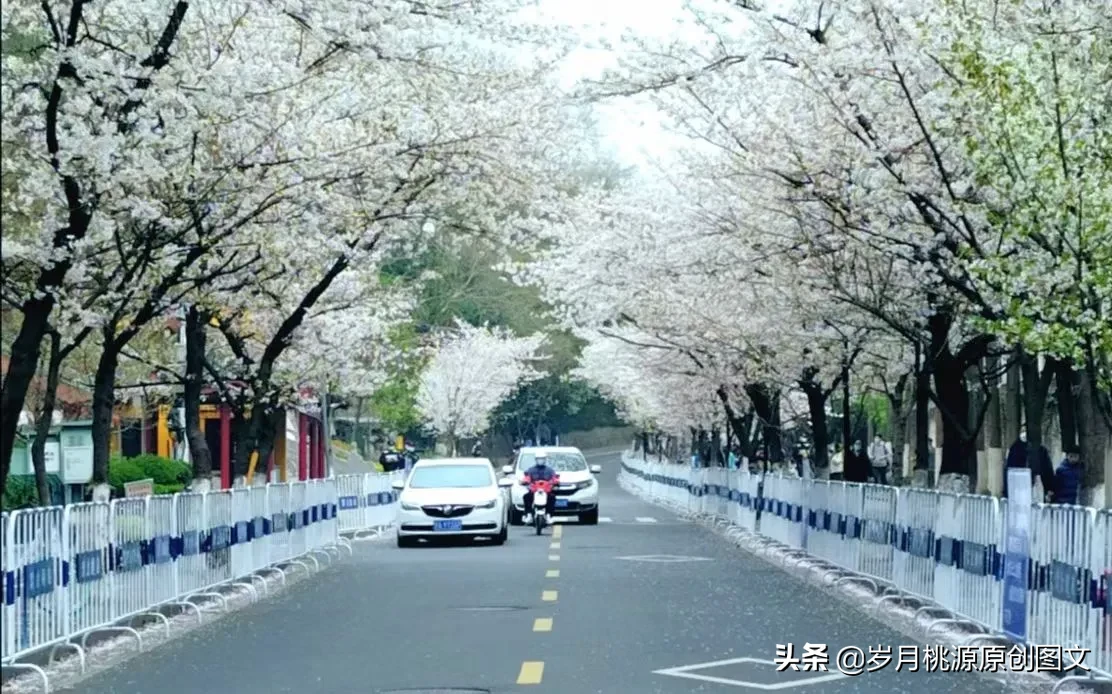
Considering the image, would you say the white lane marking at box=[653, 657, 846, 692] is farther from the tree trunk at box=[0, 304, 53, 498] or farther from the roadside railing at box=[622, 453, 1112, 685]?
the tree trunk at box=[0, 304, 53, 498]

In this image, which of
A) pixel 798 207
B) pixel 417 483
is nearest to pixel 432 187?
pixel 798 207

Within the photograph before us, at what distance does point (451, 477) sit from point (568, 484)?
8199 millimetres

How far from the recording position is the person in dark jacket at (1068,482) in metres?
25.0

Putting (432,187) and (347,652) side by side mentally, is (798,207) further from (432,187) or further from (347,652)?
(347,652)

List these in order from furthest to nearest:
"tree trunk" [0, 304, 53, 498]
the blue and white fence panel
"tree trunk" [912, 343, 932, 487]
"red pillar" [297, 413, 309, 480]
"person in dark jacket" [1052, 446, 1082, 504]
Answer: "red pillar" [297, 413, 309, 480] < "tree trunk" [912, 343, 932, 487] < "person in dark jacket" [1052, 446, 1082, 504] < the blue and white fence panel < "tree trunk" [0, 304, 53, 498]

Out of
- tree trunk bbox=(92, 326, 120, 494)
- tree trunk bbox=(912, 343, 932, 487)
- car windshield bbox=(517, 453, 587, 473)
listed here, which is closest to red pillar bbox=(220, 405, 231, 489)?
car windshield bbox=(517, 453, 587, 473)

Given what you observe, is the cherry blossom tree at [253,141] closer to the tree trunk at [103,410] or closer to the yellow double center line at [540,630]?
the tree trunk at [103,410]

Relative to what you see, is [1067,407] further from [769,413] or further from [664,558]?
[769,413]

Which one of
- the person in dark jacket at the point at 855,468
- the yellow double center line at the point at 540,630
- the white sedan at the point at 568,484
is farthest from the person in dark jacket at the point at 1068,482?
the white sedan at the point at 568,484

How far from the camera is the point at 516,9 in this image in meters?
19.3

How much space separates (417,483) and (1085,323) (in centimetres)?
1897

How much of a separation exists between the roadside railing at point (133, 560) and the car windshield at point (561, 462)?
13115 mm

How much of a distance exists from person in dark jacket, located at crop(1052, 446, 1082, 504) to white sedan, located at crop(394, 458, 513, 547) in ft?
35.7

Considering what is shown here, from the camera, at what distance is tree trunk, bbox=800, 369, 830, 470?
36.4m
